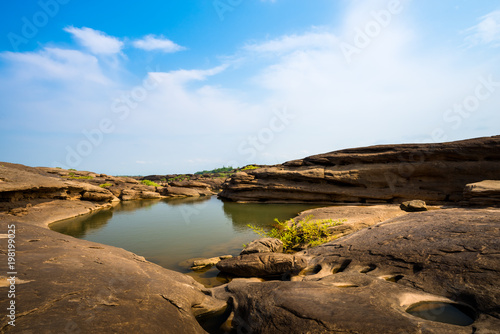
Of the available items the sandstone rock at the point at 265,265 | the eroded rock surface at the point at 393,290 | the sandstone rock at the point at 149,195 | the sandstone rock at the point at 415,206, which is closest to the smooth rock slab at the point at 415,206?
the sandstone rock at the point at 415,206

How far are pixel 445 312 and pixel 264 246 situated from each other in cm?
487

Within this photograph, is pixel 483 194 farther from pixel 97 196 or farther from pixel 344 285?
pixel 97 196

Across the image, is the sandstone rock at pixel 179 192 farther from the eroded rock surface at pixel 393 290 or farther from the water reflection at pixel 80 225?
the eroded rock surface at pixel 393 290

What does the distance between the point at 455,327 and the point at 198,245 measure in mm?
8515

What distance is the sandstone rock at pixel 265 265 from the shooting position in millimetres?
5895

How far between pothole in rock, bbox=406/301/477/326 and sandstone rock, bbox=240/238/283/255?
4450mm

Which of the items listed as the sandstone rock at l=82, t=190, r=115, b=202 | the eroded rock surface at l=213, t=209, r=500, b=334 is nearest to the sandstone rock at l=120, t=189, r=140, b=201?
the sandstone rock at l=82, t=190, r=115, b=202

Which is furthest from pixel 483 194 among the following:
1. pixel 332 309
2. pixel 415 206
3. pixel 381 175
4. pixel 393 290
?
pixel 332 309

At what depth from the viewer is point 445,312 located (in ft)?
10.6

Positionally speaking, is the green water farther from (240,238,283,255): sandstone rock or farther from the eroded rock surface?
the eroded rock surface

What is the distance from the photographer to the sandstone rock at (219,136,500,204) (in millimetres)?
18938

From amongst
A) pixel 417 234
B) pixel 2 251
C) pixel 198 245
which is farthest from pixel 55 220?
pixel 417 234

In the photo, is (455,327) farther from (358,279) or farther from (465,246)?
(465,246)

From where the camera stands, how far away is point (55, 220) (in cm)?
1508
